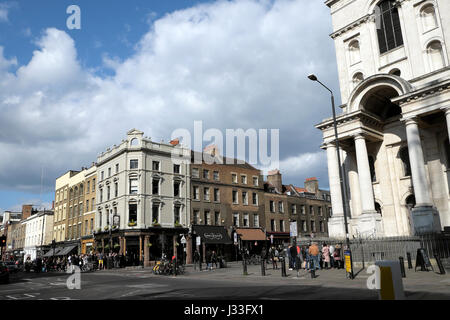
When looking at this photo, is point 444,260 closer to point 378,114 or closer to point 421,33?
point 378,114

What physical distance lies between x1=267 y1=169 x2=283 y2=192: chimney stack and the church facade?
2437 centimetres

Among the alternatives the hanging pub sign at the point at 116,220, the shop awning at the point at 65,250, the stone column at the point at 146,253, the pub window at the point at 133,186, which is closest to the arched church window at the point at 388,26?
the pub window at the point at 133,186

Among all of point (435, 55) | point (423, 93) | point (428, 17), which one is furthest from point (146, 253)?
point (428, 17)

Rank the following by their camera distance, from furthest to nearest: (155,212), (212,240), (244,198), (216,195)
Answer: (244,198)
(216,195)
(212,240)
(155,212)

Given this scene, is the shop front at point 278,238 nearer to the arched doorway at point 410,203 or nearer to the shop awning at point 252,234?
the shop awning at point 252,234

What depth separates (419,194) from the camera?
2214cm

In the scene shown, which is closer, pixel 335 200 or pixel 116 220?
pixel 335 200

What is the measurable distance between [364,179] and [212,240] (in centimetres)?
2192

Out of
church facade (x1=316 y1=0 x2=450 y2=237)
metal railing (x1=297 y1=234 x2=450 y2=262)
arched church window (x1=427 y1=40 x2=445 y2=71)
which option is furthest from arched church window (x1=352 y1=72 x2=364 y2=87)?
metal railing (x1=297 y1=234 x2=450 y2=262)

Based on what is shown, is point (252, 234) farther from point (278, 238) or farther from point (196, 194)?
point (196, 194)

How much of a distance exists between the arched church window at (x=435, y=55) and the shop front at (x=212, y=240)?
28.1 meters

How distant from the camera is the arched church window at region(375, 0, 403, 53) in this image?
27.5 meters

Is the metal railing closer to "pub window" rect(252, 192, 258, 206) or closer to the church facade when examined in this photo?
the church facade

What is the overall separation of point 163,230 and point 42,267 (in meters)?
12.9
